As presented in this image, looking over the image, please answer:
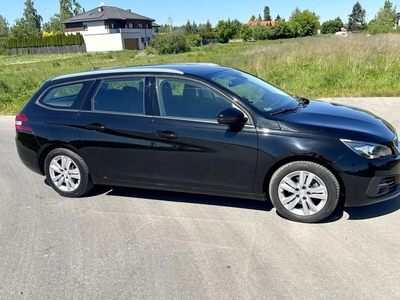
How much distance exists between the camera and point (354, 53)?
13.2 metres

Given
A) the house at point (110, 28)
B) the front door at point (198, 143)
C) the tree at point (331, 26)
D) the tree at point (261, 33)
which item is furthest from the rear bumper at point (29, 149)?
the tree at point (331, 26)

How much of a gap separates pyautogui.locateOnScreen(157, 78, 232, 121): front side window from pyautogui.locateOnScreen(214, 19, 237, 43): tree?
8279cm

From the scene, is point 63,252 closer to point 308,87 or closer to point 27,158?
point 27,158

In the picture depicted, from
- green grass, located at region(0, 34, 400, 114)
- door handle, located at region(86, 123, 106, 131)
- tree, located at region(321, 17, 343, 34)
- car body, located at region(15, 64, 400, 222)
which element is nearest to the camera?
car body, located at region(15, 64, 400, 222)

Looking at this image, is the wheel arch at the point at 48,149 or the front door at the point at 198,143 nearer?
the front door at the point at 198,143

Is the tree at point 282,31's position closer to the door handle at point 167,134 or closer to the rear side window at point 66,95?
the rear side window at point 66,95

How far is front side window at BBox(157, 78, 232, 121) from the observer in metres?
3.80

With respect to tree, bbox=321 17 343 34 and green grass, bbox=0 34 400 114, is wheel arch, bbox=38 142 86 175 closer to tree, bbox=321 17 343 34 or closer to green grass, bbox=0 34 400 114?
green grass, bbox=0 34 400 114

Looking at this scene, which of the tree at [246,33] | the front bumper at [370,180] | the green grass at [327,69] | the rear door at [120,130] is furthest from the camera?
the tree at [246,33]

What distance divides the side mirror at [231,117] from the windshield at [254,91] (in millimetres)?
246

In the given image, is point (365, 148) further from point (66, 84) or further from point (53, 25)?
point (53, 25)

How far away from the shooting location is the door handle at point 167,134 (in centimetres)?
386

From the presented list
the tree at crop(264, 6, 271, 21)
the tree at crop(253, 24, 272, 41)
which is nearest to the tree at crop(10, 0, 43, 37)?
the tree at crop(253, 24, 272, 41)

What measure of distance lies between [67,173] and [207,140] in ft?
6.64
